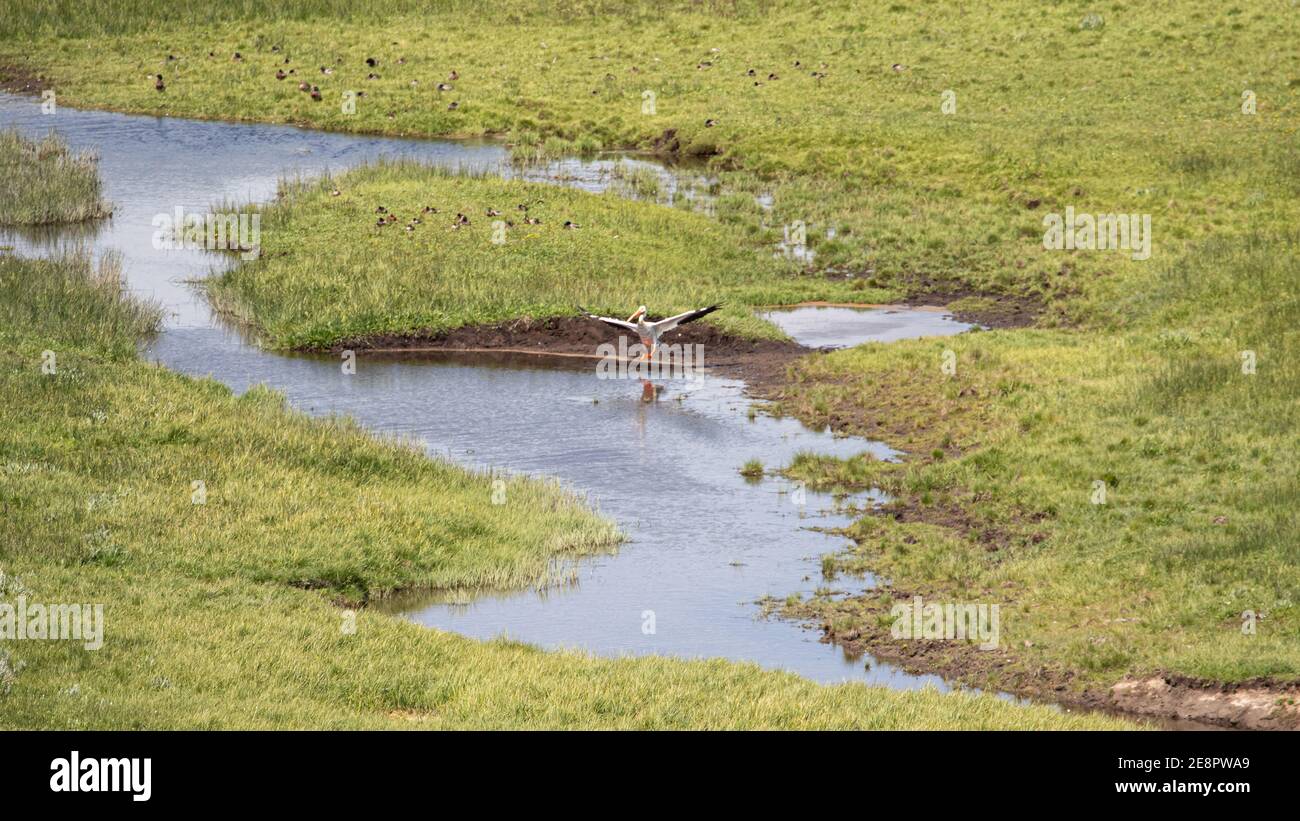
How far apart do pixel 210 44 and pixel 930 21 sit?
30.7 meters

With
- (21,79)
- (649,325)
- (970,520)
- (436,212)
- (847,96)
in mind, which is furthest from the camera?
(21,79)

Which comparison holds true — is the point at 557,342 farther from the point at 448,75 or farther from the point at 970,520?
the point at 448,75

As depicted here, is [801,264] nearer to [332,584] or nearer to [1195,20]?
[332,584]

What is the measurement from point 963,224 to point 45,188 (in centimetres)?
2635

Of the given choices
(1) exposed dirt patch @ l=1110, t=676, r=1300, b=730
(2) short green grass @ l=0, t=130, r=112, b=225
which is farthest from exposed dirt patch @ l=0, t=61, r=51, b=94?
(1) exposed dirt patch @ l=1110, t=676, r=1300, b=730

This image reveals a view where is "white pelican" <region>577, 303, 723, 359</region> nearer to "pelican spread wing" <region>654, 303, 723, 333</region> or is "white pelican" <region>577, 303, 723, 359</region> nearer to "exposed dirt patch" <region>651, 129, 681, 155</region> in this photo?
"pelican spread wing" <region>654, 303, 723, 333</region>

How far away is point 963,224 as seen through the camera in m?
47.8

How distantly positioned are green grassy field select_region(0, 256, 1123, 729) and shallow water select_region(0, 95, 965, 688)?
51.7 inches

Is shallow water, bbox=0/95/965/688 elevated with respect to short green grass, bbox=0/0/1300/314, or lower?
lower

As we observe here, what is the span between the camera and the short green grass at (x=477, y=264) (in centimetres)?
4044

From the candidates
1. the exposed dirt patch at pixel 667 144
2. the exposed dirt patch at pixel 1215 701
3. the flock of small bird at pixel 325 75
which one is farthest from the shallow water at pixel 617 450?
the flock of small bird at pixel 325 75

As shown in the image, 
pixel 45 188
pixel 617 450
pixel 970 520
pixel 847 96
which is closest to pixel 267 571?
pixel 617 450

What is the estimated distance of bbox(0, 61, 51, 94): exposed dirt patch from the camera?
2788 inches

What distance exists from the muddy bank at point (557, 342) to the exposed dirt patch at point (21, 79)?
37819 mm
